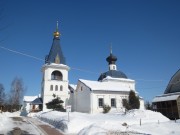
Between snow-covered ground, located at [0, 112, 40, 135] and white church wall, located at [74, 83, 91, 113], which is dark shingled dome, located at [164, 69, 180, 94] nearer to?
white church wall, located at [74, 83, 91, 113]

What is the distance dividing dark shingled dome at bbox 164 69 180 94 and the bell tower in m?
23.0

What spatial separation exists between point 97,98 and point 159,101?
10658 millimetres

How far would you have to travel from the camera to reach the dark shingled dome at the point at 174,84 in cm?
3458

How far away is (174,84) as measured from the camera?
3562 centimetres

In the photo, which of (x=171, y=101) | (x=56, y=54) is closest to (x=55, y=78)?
(x=56, y=54)

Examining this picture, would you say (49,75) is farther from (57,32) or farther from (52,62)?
(57,32)

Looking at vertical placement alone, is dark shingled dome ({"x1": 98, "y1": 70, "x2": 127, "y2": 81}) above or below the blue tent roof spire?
below

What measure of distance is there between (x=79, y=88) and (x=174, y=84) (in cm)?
1847

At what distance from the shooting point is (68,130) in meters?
15.3

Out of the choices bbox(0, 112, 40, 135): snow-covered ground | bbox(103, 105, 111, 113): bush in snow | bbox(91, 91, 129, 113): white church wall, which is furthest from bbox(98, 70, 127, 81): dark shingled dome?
bbox(0, 112, 40, 135): snow-covered ground

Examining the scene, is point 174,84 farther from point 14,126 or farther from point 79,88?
point 14,126

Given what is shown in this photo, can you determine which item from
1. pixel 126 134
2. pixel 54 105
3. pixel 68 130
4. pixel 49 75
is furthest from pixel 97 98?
pixel 126 134

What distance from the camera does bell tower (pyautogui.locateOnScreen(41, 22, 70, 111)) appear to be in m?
46.3

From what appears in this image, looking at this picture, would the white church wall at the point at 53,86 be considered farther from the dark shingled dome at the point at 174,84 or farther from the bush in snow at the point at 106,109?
the dark shingled dome at the point at 174,84
